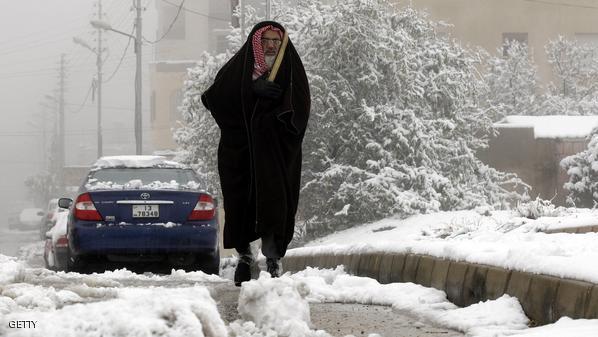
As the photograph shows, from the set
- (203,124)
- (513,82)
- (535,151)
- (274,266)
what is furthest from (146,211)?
(513,82)

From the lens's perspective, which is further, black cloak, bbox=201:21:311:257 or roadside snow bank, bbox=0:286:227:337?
black cloak, bbox=201:21:311:257

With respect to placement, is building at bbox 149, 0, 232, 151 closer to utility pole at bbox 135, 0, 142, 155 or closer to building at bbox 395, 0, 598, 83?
building at bbox 395, 0, 598, 83

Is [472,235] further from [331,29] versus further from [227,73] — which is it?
[331,29]

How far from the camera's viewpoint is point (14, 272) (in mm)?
8250

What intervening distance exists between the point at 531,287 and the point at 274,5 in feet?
74.2

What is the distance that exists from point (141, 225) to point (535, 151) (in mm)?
23688

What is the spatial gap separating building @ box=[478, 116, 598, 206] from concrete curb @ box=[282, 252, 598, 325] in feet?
81.2

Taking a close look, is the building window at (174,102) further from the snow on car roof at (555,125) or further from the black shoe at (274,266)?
the black shoe at (274,266)

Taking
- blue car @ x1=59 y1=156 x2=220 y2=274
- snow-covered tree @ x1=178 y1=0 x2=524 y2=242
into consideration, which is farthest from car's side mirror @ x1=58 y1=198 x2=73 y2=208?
snow-covered tree @ x1=178 y1=0 x2=524 y2=242

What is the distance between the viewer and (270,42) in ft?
25.2

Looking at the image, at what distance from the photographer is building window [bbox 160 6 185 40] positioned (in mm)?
69688

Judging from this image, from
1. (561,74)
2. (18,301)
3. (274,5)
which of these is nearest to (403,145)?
(274,5)

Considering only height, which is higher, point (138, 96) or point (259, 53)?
point (138, 96)

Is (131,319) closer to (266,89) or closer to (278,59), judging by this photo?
(266,89)
